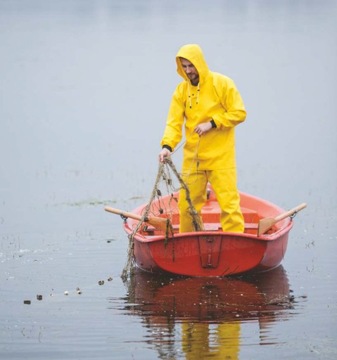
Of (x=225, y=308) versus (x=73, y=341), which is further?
(x=225, y=308)

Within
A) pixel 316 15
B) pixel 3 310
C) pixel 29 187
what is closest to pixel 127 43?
pixel 316 15

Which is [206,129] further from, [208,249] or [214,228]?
[214,228]

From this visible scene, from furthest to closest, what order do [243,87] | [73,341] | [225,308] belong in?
[243,87]
[225,308]
[73,341]

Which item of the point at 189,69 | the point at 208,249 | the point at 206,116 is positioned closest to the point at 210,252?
the point at 208,249

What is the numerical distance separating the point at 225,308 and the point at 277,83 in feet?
77.0

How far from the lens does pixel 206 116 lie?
1269 cm

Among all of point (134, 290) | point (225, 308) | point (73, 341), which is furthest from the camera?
point (134, 290)

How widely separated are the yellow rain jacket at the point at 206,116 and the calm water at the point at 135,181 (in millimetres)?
1303

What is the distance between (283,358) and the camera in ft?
31.9

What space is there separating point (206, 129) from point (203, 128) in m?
0.03

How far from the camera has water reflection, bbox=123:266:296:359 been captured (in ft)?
33.4

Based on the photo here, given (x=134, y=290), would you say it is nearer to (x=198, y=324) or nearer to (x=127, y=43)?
(x=198, y=324)

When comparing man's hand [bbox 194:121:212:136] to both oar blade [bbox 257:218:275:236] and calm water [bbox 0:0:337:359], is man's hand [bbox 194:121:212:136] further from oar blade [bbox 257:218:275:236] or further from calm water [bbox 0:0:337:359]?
calm water [bbox 0:0:337:359]

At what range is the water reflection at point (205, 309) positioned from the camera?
1019cm
